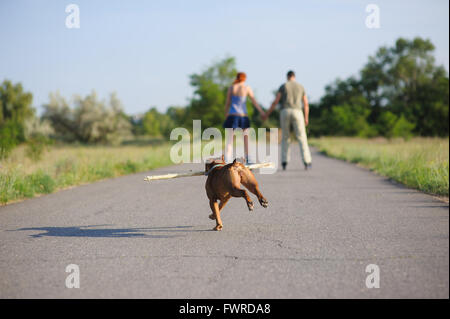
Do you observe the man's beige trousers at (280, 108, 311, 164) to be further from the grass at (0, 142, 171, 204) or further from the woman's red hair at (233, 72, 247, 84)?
the grass at (0, 142, 171, 204)

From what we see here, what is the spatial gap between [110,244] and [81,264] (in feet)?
2.32

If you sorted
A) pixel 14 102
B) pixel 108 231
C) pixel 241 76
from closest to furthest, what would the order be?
pixel 108 231
pixel 241 76
pixel 14 102

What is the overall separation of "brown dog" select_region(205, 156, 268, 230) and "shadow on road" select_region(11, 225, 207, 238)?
666mm

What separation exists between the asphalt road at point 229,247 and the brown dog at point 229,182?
47 centimetres

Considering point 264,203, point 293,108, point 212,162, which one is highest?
point 293,108

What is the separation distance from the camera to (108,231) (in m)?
4.86

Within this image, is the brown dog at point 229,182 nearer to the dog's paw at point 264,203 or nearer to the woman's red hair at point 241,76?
the dog's paw at point 264,203

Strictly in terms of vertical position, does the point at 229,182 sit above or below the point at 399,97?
Answer: below

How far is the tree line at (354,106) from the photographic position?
51.0 metres

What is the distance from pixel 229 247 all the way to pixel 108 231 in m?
1.68

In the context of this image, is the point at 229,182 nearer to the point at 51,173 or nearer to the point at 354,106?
the point at 51,173
